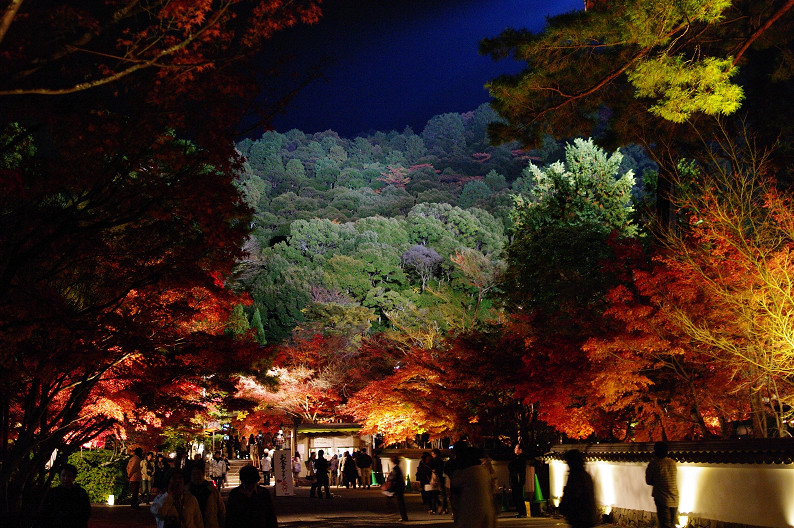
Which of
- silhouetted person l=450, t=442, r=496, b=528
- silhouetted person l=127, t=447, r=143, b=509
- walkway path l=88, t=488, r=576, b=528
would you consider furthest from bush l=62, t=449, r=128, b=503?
silhouetted person l=450, t=442, r=496, b=528

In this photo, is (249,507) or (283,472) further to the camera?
(283,472)

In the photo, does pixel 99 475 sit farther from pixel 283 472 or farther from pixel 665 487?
pixel 665 487

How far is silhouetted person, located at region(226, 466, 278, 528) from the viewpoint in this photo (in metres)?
6.84

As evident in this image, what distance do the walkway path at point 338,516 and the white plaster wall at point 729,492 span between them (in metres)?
2.27

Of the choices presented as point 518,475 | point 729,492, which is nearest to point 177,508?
point 729,492

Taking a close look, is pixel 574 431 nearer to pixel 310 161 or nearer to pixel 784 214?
pixel 784 214

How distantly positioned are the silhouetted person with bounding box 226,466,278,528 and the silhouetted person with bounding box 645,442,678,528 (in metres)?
6.24

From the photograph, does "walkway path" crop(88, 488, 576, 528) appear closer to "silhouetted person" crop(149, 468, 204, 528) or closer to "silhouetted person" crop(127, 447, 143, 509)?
"silhouetted person" crop(127, 447, 143, 509)

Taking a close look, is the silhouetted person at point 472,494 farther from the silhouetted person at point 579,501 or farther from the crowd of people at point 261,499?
the silhouetted person at point 579,501

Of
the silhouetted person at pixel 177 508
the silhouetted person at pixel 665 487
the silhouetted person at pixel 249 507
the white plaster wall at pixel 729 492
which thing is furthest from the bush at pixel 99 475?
the silhouetted person at pixel 249 507

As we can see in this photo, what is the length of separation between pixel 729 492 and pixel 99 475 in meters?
21.0

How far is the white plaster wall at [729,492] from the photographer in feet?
33.6

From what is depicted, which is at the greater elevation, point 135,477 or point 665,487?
point 135,477

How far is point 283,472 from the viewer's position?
2722cm
